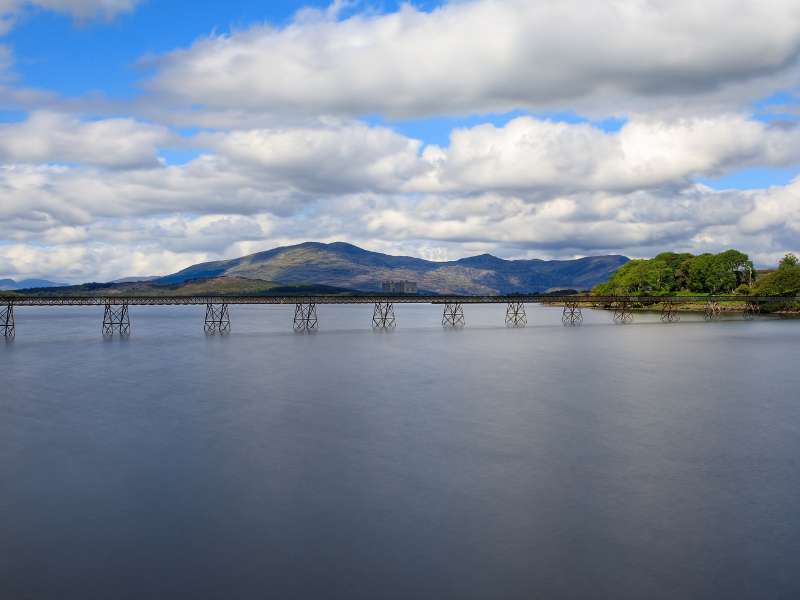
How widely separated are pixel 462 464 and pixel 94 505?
14.5 m

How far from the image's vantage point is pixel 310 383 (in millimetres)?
52875

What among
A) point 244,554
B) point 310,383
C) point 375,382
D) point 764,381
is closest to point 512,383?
point 375,382

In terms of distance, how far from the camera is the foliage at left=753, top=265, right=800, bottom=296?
161000mm

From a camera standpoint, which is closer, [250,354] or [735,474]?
[735,474]

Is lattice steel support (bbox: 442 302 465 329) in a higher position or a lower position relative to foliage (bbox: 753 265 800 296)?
lower

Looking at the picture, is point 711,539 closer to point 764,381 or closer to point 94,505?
point 94,505

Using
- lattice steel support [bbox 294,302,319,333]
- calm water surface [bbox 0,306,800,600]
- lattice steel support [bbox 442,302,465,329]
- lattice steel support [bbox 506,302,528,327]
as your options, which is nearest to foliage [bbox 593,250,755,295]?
lattice steel support [bbox 506,302,528,327]

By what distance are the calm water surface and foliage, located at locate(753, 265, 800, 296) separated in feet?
397

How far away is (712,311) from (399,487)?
14903 centimetres

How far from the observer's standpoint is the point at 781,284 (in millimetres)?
162375

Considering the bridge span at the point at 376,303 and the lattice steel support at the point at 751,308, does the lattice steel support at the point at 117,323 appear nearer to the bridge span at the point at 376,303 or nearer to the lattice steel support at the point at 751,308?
the bridge span at the point at 376,303

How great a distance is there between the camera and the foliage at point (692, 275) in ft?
601

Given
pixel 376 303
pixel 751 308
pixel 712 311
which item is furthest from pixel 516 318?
pixel 751 308

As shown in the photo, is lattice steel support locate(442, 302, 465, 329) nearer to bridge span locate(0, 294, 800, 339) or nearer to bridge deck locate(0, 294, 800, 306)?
bridge span locate(0, 294, 800, 339)
